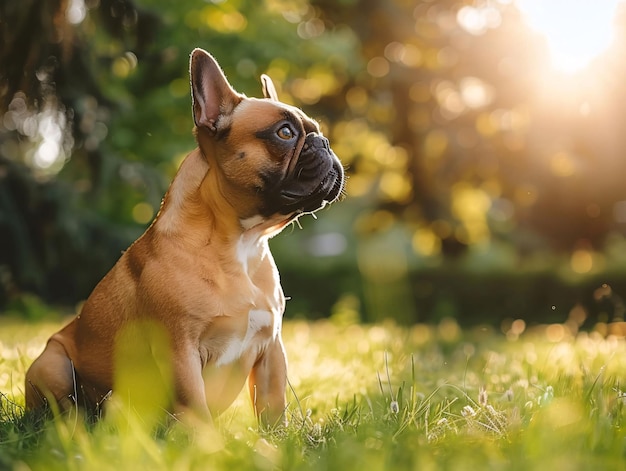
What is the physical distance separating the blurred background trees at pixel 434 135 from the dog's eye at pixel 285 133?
781cm

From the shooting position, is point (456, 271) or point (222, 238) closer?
point (222, 238)

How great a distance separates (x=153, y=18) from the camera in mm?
6000

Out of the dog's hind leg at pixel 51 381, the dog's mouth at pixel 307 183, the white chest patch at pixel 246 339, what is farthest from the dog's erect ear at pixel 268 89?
the dog's hind leg at pixel 51 381

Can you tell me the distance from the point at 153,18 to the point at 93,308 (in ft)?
9.65

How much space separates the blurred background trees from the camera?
14.8 metres

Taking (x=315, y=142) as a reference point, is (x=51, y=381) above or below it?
below

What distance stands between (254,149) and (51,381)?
153 cm

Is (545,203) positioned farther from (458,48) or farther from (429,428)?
(429,428)

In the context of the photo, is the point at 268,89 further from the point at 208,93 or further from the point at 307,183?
the point at 307,183

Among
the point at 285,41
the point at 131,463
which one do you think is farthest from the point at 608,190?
A: the point at 131,463

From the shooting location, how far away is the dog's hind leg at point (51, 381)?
3.81 metres

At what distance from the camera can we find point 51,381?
381 cm

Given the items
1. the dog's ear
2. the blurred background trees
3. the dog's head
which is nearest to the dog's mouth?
the dog's head

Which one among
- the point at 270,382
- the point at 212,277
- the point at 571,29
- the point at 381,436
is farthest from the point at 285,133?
the point at 571,29
